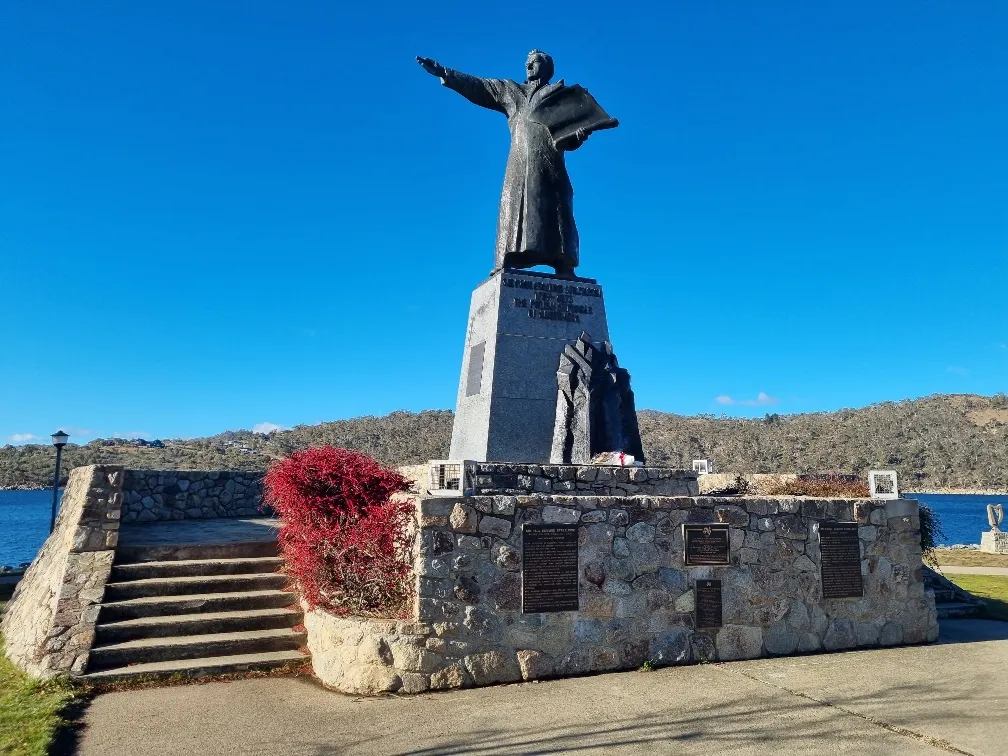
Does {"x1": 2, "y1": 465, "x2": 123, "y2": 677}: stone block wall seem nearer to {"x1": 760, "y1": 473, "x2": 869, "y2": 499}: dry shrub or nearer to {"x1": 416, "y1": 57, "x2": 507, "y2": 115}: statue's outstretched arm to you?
{"x1": 416, "y1": 57, "x2": 507, "y2": 115}: statue's outstretched arm

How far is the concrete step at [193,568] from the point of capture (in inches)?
273

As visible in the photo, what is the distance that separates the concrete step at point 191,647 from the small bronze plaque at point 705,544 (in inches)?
137

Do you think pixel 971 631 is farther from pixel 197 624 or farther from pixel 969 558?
pixel 969 558

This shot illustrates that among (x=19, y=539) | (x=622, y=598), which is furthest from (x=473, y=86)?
(x=19, y=539)

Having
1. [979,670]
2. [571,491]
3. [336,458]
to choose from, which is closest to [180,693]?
[336,458]

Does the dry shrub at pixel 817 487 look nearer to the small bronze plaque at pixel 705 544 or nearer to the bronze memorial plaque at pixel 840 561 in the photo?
the bronze memorial plaque at pixel 840 561

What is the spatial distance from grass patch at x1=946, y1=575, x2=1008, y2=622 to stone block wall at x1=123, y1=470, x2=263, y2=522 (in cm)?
1078

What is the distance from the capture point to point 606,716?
4914mm

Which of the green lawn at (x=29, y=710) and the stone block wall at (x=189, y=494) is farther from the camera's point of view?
the stone block wall at (x=189, y=494)

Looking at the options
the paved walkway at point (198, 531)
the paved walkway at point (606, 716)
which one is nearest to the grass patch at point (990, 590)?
the paved walkway at point (606, 716)

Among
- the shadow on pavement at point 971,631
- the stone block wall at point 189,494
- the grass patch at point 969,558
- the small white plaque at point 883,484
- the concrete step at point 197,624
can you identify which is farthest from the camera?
the grass patch at point 969,558

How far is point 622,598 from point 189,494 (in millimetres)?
7915

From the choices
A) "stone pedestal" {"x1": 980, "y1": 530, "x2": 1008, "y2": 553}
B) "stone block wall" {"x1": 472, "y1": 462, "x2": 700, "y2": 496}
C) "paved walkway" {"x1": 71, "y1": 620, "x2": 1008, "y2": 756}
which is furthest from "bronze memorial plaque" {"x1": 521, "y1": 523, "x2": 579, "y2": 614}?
"stone pedestal" {"x1": 980, "y1": 530, "x2": 1008, "y2": 553}

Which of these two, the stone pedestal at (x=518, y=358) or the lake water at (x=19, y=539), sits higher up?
the stone pedestal at (x=518, y=358)
